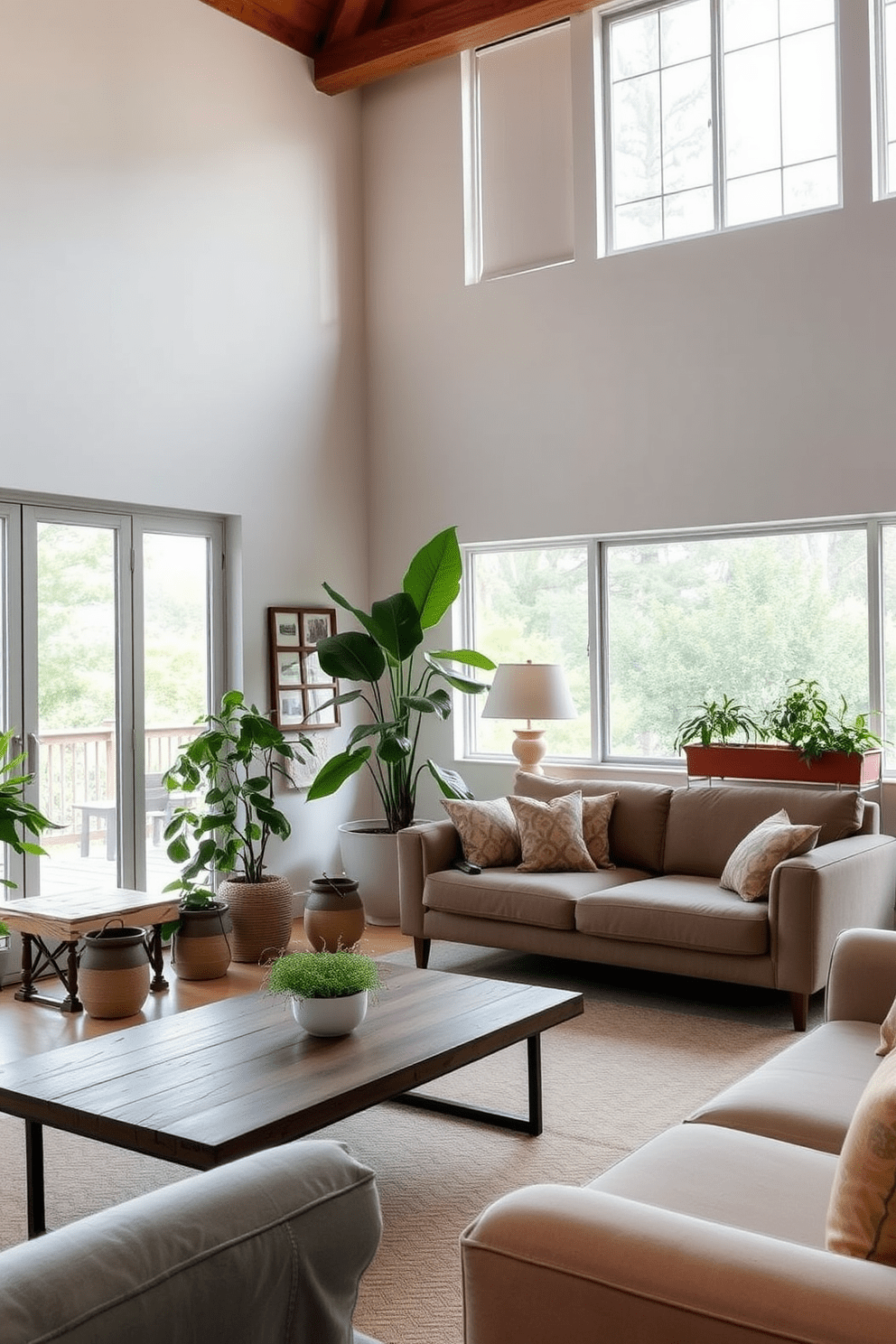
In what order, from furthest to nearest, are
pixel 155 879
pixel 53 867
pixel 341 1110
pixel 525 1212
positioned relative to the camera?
pixel 155 879 < pixel 53 867 < pixel 341 1110 < pixel 525 1212

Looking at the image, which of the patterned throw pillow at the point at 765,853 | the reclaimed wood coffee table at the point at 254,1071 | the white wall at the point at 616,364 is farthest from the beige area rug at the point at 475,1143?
the white wall at the point at 616,364

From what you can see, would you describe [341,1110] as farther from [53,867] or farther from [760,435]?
[760,435]

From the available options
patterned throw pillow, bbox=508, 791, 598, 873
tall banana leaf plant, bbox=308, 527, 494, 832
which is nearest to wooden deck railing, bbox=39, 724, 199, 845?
tall banana leaf plant, bbox=308, 527, 494, 832

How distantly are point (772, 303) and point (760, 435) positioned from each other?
2.03 ft

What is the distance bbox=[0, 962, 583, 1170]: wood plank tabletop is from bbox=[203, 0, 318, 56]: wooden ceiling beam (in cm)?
523

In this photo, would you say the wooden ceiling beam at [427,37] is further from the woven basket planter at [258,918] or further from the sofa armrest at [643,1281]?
the sofa armrest at [643,1281]

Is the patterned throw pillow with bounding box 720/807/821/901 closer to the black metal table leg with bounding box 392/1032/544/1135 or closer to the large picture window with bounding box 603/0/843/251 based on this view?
the black metal table leg with bounding box 392/1032/544/1135

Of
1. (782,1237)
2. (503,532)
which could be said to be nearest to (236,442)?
(503,532)

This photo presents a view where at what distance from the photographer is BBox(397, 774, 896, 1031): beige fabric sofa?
448 centimetres

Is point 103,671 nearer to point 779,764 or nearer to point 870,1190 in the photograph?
point 779,764

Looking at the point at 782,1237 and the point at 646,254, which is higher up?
the point at 646,254

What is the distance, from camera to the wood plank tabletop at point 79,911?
4.85 meters

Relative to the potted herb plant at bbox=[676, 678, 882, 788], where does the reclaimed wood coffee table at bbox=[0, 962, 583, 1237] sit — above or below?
below

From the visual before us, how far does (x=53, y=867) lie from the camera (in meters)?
5.65
